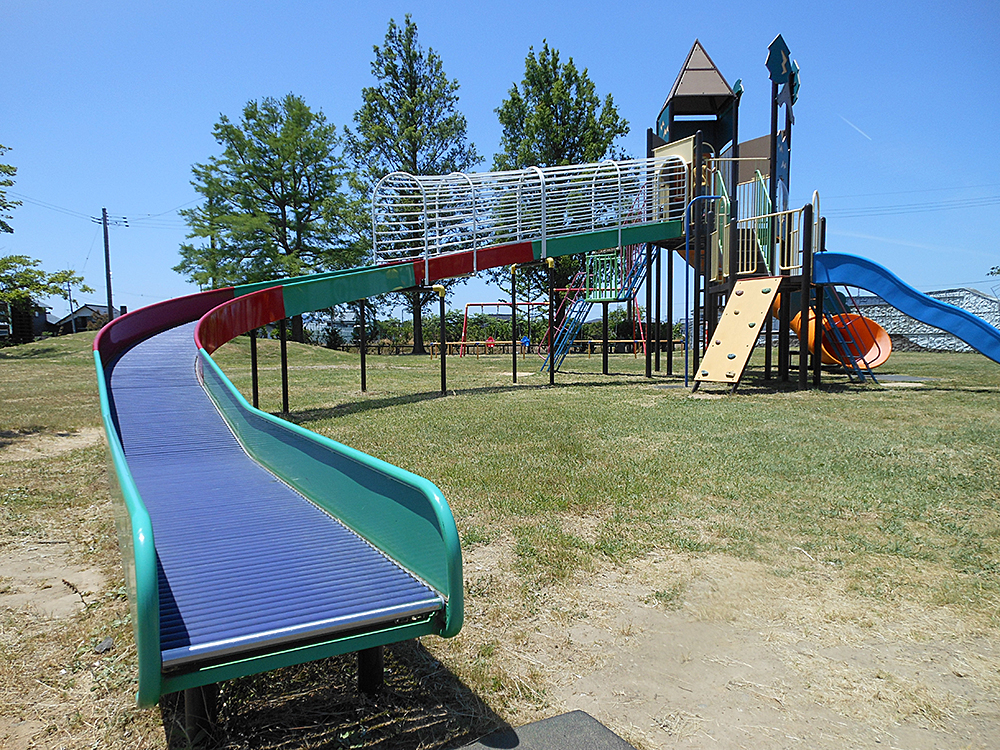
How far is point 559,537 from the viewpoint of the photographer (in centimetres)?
466

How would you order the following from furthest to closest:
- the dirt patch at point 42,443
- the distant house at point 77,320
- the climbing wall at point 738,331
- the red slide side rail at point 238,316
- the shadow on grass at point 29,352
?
the distant house at point 77,320
the shadow on grass at point 29,352
the climbing wall at point 738,331
the red slide side rail at point 238,316
the dirt patch at point 42,443

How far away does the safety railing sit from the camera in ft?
46.5

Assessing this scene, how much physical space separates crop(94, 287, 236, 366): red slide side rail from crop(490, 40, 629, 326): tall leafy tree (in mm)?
24814

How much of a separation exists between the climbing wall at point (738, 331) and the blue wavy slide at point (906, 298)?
3.87ft

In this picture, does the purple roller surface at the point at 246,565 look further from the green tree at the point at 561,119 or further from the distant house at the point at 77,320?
the distant house at the point at 77,320

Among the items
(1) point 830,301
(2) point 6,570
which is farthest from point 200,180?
(2) point 6,570

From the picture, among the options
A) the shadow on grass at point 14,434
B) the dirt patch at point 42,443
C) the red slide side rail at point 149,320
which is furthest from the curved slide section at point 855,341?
the shadow on grass at point 14,434

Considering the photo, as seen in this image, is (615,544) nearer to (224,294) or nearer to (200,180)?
(224,294)

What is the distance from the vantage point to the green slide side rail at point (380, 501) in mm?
2607

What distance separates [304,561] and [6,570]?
2702 millimetres

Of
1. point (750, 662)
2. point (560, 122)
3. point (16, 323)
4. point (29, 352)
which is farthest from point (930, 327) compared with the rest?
point (16, 323)

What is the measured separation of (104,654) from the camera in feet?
10.8

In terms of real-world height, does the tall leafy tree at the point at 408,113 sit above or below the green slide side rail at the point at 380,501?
above

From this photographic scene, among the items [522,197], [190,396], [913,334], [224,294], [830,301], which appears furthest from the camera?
[913,334]
